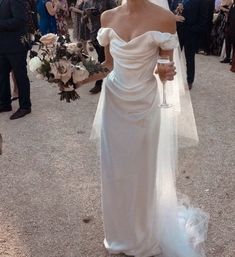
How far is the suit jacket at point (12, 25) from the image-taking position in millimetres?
5547

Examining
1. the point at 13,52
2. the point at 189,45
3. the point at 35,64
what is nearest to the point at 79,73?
the point at 35,64

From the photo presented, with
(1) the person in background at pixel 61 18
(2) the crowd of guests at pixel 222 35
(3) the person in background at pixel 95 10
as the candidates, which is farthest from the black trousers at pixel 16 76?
(2) the crowd of guests at pixel 222 35

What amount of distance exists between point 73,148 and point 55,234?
182cm

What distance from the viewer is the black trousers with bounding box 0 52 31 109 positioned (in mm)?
5902

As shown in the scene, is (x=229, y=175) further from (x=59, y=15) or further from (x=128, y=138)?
(x=59, y=15)

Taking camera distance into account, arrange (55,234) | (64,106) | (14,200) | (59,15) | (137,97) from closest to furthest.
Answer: (137,97), (55,234), (14,200), (64,106), (59,15)

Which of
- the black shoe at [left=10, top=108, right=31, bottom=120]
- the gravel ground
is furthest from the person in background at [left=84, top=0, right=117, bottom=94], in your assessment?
the black shoe at [left=10, top=108, right=31, bottom=120]

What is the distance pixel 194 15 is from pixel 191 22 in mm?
125

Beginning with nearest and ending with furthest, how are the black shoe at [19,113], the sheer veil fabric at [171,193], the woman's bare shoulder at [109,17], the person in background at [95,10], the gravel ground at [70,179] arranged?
the woman's bare shoulder at [109,17] → the sheer veil fabric at [171,193] → the gravel ground at [70,179] → the black shoe at [19,113] → the person in background at [95,10]

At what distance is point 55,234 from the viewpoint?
3582 mm

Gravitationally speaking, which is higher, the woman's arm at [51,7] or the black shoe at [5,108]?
the woman's arm at [51,7]

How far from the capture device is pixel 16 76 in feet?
19.9

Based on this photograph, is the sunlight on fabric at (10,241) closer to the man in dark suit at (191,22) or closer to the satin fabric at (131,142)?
the satin fabric at (131,142)

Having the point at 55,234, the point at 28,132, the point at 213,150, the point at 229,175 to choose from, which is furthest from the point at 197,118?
the point at 55,234
